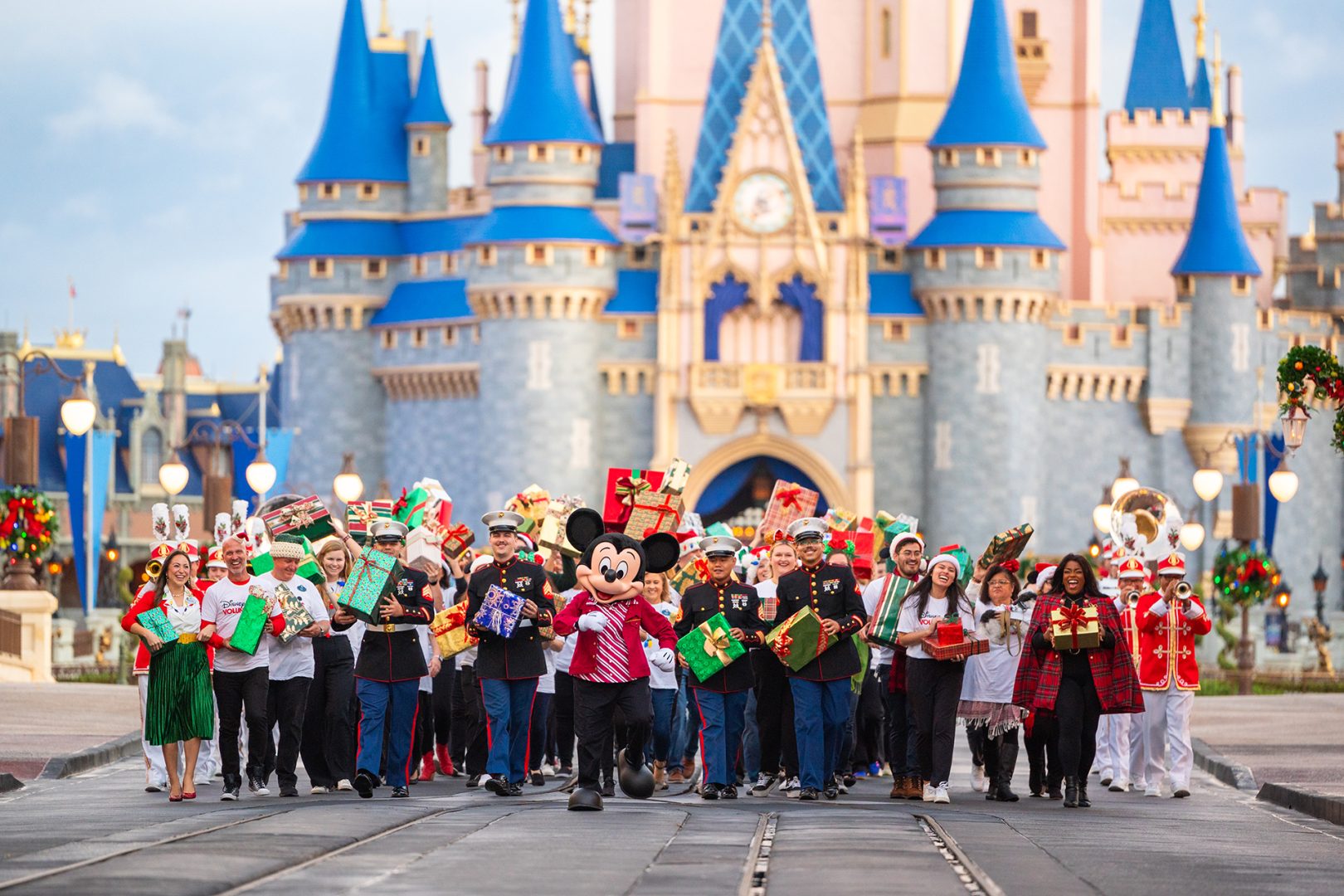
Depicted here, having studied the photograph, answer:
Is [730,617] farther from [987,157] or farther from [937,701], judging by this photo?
[987,157]

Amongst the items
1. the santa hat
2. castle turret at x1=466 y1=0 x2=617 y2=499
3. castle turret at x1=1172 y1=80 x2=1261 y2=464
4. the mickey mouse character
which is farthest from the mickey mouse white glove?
castle turret at x1=1172 y1=80 x2=1261 y2=464

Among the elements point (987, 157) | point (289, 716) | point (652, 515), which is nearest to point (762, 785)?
point (652, 515)

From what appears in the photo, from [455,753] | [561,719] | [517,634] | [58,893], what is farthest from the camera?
[455,753]

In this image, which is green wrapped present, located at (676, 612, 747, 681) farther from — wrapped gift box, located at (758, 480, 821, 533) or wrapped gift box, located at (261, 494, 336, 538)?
wrapped gift box, located at (758, 480, 821, 533)

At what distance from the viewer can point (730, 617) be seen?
1788cm

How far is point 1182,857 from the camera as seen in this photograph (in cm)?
1392

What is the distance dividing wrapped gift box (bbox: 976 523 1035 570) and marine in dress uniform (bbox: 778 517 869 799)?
44.0 inches

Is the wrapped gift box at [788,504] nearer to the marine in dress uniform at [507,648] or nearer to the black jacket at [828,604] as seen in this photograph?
the black jacket at [828,604]

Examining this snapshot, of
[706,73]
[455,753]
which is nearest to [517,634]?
[455,753]

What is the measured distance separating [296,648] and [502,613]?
133 cm

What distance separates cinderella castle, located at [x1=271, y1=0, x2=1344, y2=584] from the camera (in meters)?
61.2

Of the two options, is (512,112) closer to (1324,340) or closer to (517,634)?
(1324,340)

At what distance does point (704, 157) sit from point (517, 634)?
1822 inches

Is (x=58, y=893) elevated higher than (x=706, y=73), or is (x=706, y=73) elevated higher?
(x=706, y=73)
